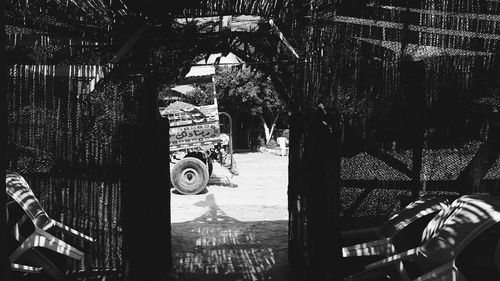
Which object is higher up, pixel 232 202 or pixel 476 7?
pixel 476 7

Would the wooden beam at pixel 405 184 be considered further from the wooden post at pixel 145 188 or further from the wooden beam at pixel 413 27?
the wooden post at pixel 145 188

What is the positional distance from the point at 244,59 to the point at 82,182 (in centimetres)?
241

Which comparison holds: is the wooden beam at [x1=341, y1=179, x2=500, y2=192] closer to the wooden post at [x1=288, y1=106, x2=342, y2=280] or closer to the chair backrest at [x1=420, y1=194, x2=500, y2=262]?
the wooden post at [x1=288, y1=106, x2=342, y2=280]

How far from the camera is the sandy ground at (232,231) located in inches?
250

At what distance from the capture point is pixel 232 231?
28.8ft

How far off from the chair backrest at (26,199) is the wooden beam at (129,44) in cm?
171

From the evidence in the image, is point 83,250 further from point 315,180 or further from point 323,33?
point 323,33

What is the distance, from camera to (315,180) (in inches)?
214

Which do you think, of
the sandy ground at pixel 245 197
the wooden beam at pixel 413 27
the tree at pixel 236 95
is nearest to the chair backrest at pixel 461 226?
the wooden beam at pixel 413 27

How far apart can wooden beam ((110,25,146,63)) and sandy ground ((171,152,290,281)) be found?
8.95ft

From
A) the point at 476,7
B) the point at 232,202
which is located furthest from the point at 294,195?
the point at 232,202

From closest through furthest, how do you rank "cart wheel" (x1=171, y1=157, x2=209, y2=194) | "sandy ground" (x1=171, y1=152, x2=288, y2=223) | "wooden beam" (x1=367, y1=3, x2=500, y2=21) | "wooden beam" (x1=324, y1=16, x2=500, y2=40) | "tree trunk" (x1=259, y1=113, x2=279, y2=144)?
"wooden beam" (x1=367, y1=3, x2=500, y2=21) < "wooden beam" (x1=324, y1=16, x2=500, y2=40) < "sandy ground" (x1=171, y1=152, x2=288, y2=223) < "cart wheel" (x1=171, y1=157, x2=209, y2=194) < "tree trunk" (x1=259, y1=113, x2=279, y2=144)

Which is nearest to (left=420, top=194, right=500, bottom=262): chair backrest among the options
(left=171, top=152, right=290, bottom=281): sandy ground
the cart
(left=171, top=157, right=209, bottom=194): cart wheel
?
(left=171, top=152, right=290, bottom=281): sandy ground

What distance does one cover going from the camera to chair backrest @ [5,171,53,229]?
17.1 ft
